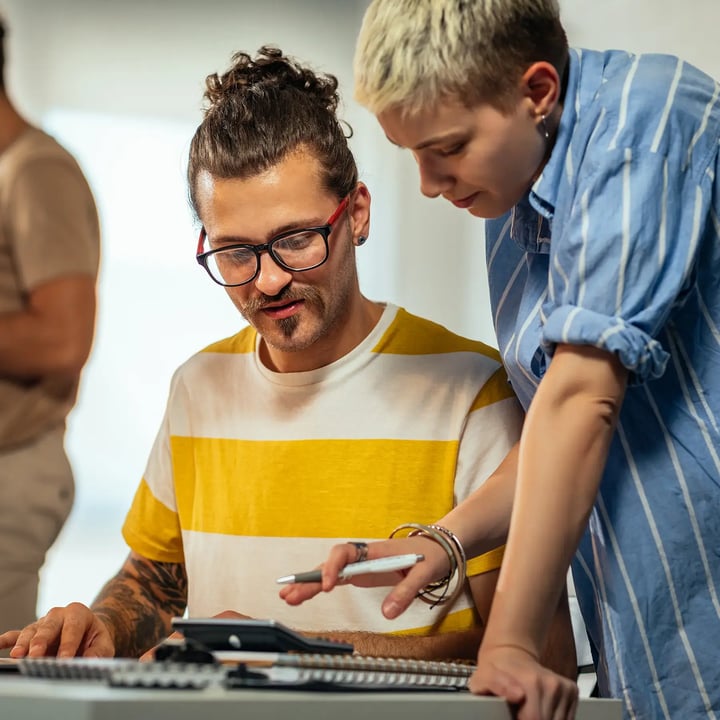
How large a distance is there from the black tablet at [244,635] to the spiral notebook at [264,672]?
10 mm

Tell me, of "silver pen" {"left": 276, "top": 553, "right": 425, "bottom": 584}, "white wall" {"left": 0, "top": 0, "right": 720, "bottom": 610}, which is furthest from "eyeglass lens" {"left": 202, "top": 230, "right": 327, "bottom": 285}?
"white wall" {"left": 0, "top": 0, "right": 720, "bottom": 610}

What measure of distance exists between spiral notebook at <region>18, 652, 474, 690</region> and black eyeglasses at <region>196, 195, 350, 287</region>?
69 cm

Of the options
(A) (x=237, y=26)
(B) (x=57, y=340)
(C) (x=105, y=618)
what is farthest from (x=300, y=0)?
(C) (x=105, y=618)

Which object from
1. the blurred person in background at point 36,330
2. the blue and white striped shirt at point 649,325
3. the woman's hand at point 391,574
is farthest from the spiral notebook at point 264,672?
the blurred person in background at point 36,330

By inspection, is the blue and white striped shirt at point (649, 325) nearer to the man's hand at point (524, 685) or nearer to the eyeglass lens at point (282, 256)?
the man's hand at point (524, 685)

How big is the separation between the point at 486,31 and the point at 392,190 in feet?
4.76

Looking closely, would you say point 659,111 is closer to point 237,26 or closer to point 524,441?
point 524,441

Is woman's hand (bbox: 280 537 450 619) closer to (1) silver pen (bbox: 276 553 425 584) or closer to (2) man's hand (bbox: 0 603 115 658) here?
(1) silver pen (bbox: 276 553 425 584)

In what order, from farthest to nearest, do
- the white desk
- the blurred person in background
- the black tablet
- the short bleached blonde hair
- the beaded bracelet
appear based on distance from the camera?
the blurred person in background → the beaded bracelet → the short bleached blonde hair → the black tablet → the white desk

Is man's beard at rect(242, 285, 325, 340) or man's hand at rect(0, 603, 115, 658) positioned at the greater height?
man's beard at rect(242, 285, 325, 340)

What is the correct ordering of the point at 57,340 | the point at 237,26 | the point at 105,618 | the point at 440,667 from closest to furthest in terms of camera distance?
the point at 440,667
the point at 105,618
the point at 57,340
the point at 237,26

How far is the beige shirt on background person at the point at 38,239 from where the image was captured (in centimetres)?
211

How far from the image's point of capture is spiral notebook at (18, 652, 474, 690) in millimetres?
693

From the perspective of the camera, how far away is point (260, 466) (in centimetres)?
154
